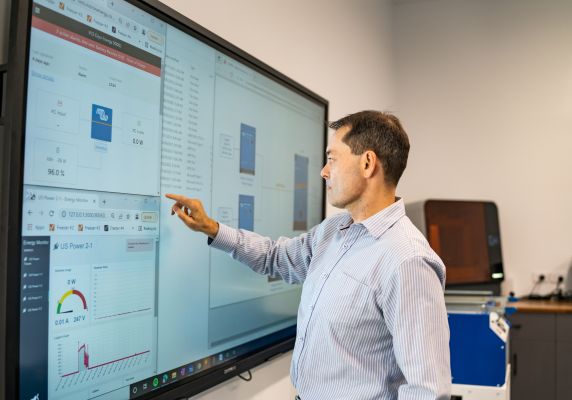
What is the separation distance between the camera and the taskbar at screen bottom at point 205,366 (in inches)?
58.3

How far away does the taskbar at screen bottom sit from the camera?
1.48 meters

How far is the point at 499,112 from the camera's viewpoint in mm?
4242

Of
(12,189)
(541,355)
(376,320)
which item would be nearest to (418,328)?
(376,320)

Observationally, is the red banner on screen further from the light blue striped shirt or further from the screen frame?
the light blue striped shirt

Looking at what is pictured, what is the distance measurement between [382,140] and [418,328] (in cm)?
52

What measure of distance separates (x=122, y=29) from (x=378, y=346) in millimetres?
1047

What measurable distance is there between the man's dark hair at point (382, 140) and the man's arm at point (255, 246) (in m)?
0.41

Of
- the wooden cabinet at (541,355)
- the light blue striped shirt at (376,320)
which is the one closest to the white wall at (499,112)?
the wooden cabinet at (541,355)

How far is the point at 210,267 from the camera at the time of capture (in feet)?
5.92

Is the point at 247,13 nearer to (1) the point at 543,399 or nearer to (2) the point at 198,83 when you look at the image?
(2) the point at 198,83

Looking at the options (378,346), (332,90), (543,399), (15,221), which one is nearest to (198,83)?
(15,221)

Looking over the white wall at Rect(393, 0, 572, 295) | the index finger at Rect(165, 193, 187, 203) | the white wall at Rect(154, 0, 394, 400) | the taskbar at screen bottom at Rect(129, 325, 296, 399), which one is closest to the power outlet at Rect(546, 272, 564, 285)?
the white wall at Rect(393, 0, 572, 295)

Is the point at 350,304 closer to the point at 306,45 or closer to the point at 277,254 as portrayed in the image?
the point at 277,254

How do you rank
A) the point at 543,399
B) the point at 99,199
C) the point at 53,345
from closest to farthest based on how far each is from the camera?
the point at 53,345 < the point at 99,199 < the point at 543,399
